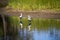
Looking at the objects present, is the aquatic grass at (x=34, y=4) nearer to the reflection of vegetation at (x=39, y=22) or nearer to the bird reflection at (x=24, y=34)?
the reflection of vegetation at (x=39, y=22)

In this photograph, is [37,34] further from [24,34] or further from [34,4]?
[34,4]

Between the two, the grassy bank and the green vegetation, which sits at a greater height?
the grassy bank

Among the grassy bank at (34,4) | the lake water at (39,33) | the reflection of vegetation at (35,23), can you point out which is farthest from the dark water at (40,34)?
the grassy bank at (34,4)

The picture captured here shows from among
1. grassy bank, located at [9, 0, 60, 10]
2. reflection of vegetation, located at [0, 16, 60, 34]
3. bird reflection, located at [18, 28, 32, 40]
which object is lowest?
bird reflection, located at [18, 28, 32, 40]

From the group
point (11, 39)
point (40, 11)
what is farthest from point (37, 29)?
point (11, 39)

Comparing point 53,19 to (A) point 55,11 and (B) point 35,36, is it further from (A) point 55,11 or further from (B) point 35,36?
(B) point 35,36

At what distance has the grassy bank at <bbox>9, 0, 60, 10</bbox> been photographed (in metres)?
5.58

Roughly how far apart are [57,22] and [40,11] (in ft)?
1.93

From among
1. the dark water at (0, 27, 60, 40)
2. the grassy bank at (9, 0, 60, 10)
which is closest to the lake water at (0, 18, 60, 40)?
the dark water at (0, 27, 60, 40)

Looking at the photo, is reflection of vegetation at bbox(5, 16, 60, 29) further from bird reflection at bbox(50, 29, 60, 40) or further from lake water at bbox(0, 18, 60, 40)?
bird reflection at bbox(50, 29, 60, 40)

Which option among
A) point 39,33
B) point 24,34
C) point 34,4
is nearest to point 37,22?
point 34,4

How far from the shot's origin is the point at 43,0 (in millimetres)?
5633

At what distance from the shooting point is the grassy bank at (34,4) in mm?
5580

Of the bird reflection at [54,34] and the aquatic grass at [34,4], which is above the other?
the aquatic grass at [34,4]
